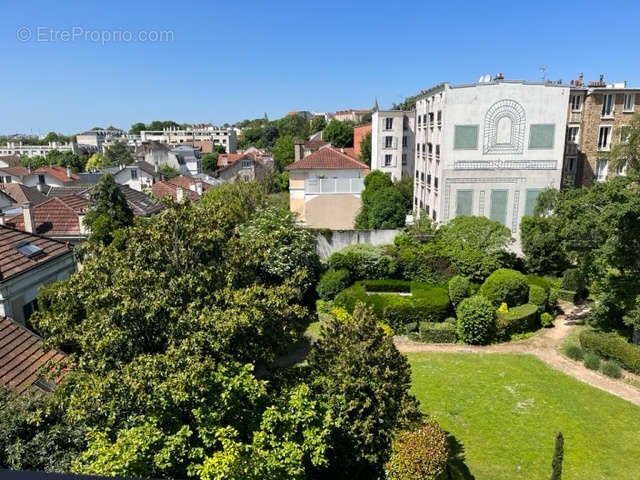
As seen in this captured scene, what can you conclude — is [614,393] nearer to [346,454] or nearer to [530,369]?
[530,369]

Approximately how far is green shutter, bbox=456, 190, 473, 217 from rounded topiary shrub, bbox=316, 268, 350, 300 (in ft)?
37.8

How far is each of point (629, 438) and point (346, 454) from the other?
10669 mm

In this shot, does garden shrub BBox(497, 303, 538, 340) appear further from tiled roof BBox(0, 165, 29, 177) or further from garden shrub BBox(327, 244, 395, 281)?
tiled roof BBox(0, 165, 29, 177)

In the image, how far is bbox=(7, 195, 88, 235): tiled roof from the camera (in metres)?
29.9

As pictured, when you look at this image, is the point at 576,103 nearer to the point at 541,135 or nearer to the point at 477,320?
the point at 541,135

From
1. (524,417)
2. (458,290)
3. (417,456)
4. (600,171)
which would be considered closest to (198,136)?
(600,171)

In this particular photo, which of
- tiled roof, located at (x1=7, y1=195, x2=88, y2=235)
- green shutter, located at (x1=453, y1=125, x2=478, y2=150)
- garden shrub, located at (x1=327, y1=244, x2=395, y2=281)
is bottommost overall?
garden shrub, located at (x1=327, y1=244, x2=395, y2=281)

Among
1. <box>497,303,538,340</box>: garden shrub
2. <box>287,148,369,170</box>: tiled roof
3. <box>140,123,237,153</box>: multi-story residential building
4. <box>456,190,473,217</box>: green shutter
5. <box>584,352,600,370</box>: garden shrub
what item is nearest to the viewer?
<box>584,352,600,370</box>: garden shrub

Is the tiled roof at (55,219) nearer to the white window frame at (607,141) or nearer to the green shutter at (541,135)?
the green shutter at (541,135)

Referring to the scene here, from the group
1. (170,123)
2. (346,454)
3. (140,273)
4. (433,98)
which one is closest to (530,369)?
(346,454)

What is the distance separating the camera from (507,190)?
108 ft

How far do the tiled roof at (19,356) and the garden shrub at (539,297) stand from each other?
22.6 meters

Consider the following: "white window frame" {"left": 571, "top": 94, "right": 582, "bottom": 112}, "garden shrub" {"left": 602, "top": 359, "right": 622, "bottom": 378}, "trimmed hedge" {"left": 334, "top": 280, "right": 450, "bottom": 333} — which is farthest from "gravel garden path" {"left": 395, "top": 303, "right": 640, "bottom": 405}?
"white window frame" {"left": 571, "top": 94, "right": 582, "bottom": 112}

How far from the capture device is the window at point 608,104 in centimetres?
3644
